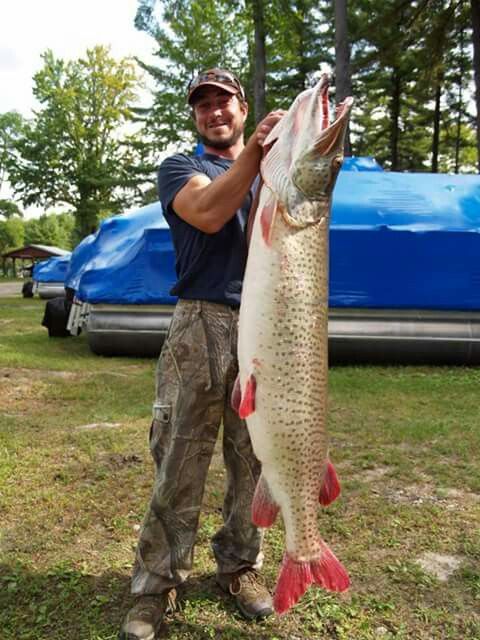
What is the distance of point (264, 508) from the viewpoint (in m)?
2.38

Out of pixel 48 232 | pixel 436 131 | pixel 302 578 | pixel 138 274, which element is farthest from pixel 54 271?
pixel 48 232

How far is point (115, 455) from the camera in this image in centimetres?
487

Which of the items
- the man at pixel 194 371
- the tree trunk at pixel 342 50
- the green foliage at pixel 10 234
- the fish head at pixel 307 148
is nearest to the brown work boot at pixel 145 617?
the man at pixel 194 371

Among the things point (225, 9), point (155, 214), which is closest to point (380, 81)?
point (225, 9)

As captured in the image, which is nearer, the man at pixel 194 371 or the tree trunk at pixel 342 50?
the man at pixel 194 371

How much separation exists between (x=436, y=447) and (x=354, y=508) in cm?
148

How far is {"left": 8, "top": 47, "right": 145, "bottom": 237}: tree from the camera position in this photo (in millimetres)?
38875

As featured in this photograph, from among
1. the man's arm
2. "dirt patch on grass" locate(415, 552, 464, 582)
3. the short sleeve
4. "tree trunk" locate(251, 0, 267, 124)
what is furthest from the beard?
"tree trunk" locate(251, 0, 267, 124)

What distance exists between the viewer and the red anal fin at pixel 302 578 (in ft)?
7.48

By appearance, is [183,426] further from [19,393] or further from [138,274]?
[138,274]

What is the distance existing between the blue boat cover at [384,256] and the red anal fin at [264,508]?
20.0ft

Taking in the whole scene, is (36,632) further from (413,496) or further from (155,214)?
(155,214)

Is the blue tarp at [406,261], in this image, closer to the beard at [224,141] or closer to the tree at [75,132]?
the beard at [224,141]

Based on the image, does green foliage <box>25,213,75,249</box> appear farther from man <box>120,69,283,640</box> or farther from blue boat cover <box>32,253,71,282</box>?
man <box>120,69,283,640</box>
